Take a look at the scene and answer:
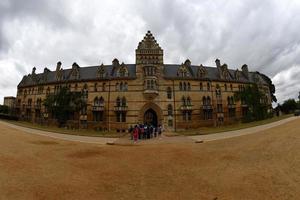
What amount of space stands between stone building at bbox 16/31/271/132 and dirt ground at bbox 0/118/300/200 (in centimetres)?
2614

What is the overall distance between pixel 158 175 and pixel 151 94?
29.6m

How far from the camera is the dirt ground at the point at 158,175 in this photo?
7352 millimetres

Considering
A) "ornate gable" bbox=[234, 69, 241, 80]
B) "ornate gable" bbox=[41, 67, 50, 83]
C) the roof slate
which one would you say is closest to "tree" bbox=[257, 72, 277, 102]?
the roof slate

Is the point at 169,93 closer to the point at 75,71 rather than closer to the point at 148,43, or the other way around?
the point at 148,43

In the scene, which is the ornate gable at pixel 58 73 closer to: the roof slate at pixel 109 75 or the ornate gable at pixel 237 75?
the roof slate at pixel 109 75

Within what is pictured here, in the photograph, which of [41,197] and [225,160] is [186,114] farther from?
[41,197]

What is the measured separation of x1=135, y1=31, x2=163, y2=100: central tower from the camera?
128 feet

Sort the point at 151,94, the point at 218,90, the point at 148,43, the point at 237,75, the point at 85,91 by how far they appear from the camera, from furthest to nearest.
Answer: the point at 237,75, the point at 218,90, the point at 85,91, the point at 148,43, the point at 151,94

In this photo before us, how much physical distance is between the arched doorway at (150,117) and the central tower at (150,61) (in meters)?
3.61

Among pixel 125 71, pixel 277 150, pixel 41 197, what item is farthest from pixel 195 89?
pixel 41 197

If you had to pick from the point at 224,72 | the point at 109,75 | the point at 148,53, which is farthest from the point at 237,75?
the point at 109,75

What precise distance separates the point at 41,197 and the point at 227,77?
47.3m

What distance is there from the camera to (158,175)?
9.82 m

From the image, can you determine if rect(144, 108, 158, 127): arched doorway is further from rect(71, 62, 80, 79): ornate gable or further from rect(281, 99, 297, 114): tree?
rect(281, 99, 297, 114): tree
